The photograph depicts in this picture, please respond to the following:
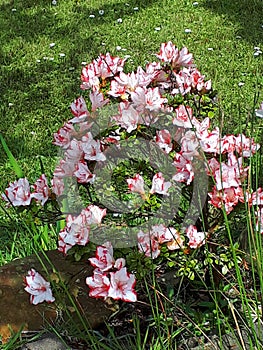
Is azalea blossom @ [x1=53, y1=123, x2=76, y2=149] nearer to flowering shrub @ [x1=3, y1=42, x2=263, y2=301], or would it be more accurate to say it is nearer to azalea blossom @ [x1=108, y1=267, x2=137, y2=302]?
flowering shrub @ [x1=3, y1=42, x2=263, y2=301]

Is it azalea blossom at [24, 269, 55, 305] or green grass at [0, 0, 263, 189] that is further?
green grass at [0, 0, 263, 189]

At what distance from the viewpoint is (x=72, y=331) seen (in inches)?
95.7

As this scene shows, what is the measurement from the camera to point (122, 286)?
206 centimetres

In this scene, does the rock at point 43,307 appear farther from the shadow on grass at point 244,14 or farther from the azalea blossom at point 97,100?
the shadow on grass at point 244,14

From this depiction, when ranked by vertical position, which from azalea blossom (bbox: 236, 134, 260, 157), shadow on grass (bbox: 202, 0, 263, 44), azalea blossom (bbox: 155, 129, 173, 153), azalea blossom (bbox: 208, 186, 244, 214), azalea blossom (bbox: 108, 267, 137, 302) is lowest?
shadow on grass (bbox: 202, 0, 263, 44)

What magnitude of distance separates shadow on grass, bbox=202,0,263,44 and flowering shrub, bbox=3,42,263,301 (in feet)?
10.5

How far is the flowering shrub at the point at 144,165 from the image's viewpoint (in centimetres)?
211

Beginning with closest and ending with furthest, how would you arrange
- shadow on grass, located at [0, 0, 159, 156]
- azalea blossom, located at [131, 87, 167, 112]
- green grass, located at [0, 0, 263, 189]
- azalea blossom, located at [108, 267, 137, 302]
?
azalea blossom, located at [108, 267, 137, 302] < azalea blossom, located at [131, 87, 167, 112] < green grass, located at [0, 0, 263, 189] < shadow on grass, located at [0, 0, 159, 156]

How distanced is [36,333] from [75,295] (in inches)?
7.8

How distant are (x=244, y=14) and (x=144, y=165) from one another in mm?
3988

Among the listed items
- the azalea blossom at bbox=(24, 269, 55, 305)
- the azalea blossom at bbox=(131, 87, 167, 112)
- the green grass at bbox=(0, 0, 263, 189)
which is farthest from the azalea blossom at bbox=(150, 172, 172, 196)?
the green grass at bbox=(0, 0, 263, 189)

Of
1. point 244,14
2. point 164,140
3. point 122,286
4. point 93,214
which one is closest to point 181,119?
point 164,140

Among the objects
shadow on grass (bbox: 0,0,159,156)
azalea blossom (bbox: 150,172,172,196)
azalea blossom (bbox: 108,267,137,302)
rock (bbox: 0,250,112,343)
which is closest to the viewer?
azalea blossom (bbox: 108,267,137,302)

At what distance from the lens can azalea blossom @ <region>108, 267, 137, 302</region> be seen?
204cm
